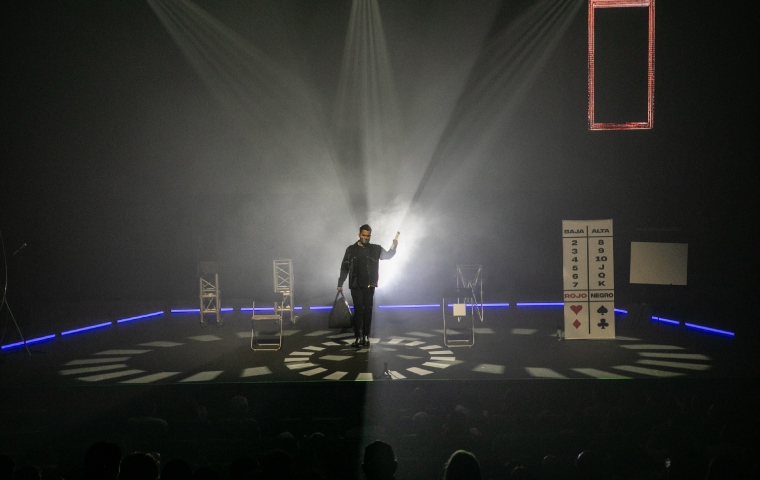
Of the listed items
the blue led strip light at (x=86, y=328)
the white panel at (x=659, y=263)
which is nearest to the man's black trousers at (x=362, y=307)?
the white panel at (x=659, y=263)

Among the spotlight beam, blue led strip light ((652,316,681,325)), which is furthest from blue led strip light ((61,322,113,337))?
blue led strip light ((652,316,681,325))

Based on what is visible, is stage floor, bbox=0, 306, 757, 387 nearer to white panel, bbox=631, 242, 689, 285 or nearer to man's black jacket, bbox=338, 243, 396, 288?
white panel, bbox=631, 242, 689, 285

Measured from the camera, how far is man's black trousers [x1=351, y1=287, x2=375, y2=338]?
6.22 meters

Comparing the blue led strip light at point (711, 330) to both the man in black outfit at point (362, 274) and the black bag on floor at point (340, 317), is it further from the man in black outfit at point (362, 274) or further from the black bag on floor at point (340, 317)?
the black bag on floor at point (340, 317)

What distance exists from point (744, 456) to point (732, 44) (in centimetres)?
787

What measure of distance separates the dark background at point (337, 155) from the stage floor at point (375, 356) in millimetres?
2019

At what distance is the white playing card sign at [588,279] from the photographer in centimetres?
620

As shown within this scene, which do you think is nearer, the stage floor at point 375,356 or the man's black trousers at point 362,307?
the stage floor at point 375,356

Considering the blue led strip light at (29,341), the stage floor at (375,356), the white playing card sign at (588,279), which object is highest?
the white playing card sign at (588,279)

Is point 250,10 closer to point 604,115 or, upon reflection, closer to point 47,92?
point 47,92

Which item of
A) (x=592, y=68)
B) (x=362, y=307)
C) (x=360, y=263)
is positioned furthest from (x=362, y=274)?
(x=592, y=68)

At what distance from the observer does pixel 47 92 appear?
8.66 metres

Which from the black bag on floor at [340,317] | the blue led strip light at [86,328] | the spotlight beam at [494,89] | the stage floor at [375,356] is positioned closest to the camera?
the stage floor at [375,356]

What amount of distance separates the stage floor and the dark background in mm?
2019
